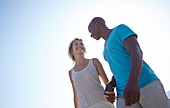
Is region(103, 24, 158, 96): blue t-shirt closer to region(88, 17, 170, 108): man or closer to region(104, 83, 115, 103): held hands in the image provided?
region(88, 17, 170, 108): man

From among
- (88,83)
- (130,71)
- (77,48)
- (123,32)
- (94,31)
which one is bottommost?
(130,71)

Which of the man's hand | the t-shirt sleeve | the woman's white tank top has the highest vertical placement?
the t-shirt sleeve

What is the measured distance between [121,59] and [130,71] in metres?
0.40

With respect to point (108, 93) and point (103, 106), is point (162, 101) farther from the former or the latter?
point (103, 106)

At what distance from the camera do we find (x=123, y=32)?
2.88m

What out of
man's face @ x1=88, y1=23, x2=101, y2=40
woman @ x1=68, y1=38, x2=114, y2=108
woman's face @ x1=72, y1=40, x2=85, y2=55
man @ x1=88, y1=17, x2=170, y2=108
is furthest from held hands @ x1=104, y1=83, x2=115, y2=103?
woman's face @ x1=72, y1=40, x2=85, y2=55

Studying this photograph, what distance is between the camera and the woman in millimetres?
5125

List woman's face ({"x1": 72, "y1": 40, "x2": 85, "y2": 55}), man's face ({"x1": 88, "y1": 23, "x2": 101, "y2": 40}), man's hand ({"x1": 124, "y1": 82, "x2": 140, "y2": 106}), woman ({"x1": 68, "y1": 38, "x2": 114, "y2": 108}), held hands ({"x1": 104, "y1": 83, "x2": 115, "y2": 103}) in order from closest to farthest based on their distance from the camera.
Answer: man's hand ({"x1": 124, "y1": 82, "x2": 140, "y2": 106})
held hands ({"x1": 104, "y1": 83, "x2": 115, "y2": 103})
man's face ({"x1": 88, "y1": 23, "x2": 101, "y2": 40})
woman ({"x1": 68, "y1": 38, "x2": 114, "y2": 108})
woman's face ({"x1": 72, "y1": 40, "x2": 85, "y2": 55})

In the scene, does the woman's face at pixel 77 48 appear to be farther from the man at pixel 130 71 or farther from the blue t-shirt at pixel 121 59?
the blue t-shirt at pixel 121 59

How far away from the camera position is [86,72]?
17.6ft

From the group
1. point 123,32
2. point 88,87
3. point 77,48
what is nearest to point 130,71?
point 123,32

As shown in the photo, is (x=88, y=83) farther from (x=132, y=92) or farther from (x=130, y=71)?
(x=132, y=92)

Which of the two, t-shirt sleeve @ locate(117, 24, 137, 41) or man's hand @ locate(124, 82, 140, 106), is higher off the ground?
t-shirt sleeve @ locate(117, 24, 137, 41)

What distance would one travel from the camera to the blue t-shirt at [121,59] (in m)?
2.81
